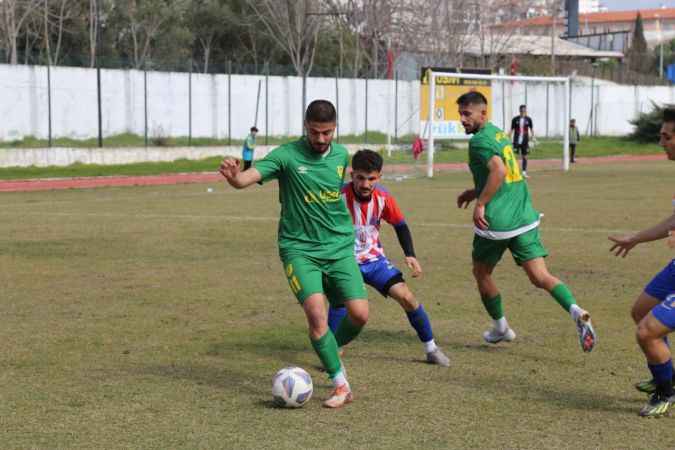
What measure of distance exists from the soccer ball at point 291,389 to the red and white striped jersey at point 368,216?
56.6 inches

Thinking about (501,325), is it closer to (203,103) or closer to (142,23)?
(203,103)

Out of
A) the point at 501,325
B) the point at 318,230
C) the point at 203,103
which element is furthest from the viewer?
the point at 203,103

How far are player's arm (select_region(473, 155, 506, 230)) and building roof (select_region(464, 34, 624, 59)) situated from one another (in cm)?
5382

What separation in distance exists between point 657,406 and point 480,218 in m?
2.25

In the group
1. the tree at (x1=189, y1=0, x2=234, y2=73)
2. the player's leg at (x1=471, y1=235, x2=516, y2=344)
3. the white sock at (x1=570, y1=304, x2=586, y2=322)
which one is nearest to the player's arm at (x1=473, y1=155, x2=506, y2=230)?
the player's leg at (x1=471, y1=235, x2=516, y2=344)

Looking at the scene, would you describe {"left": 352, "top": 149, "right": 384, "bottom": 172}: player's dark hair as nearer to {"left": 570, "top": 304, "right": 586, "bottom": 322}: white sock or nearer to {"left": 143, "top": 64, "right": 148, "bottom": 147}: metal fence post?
{"left": 570, "top": 304, "right": 586, "bottom": 322}: white sock

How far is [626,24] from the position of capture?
172 metres

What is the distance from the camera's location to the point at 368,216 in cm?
780

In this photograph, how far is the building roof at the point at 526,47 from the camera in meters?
64.4

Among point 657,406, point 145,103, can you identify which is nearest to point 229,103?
point 145,103

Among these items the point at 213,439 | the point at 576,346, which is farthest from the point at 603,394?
the point at 213,439

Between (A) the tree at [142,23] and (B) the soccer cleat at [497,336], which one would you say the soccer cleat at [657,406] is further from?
(A) the tree at [142,23]

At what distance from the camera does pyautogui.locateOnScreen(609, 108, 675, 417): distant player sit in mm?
6215

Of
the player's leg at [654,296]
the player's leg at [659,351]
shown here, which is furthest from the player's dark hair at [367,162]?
the player's leg at [659,351]
